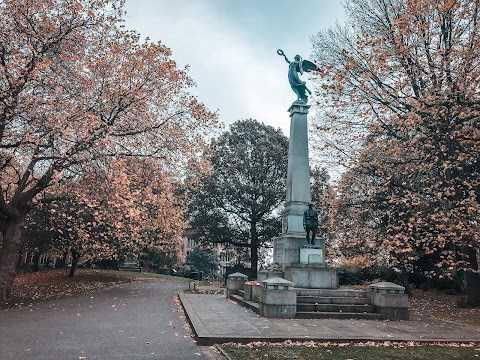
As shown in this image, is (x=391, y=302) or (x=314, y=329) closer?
(x=314, y=329)

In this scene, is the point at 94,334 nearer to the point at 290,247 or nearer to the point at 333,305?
the point at 333,305

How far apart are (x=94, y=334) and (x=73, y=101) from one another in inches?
328

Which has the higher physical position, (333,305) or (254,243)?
(254,243)

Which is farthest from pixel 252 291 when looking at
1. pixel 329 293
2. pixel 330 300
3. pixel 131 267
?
pixel 131 267

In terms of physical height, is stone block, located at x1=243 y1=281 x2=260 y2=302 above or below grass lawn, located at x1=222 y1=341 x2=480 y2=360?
above

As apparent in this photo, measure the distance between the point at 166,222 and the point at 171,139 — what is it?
4.09 m

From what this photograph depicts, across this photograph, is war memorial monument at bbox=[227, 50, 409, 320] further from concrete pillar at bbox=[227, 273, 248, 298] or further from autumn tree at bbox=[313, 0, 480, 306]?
autumn tree at bbox=[313, 0, 480, 306]

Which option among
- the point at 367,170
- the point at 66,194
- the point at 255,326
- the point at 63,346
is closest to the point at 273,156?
the point at 367,170

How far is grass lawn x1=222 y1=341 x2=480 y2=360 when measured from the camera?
6.84m

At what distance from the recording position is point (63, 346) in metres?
7.41

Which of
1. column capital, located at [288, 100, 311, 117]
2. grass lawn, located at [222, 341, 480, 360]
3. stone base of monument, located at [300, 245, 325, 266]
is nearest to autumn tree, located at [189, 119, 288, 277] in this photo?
column capital, located at [288, 100, 311, 117]

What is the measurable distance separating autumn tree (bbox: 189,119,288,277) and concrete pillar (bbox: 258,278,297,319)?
2302 centimetres

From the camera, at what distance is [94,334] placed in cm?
867

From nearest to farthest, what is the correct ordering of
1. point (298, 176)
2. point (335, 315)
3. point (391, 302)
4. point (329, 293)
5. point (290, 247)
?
1. point (335, 315)
2. point (391, 302)
3. point (329, 293)
4. point (290, 247)
5. point (298, 176)
